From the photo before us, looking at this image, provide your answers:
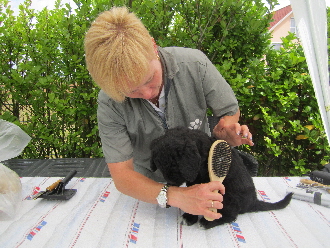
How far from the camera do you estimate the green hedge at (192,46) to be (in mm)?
2441

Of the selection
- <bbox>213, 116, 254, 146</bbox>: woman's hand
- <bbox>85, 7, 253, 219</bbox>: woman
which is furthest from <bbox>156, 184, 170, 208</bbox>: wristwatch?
<bbox>213, 116, 254, 146</bbox>: woman's hand

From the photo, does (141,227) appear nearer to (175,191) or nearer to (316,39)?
(175,191)

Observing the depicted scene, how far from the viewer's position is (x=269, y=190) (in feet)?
4.93

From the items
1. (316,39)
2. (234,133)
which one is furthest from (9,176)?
(316,39)

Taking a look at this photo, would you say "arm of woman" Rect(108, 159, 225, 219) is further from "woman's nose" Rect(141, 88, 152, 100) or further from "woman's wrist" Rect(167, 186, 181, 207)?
"woman's nose" Rect(141, 88, 152, 100)

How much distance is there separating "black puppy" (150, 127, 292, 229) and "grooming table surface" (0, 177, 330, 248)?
0.07 metres

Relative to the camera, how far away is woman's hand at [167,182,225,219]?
1043mm

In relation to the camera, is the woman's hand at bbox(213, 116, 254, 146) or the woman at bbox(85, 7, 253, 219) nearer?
the woman at bbox(85, 7, 253, 219)

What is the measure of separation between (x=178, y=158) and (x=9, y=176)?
0.99 m

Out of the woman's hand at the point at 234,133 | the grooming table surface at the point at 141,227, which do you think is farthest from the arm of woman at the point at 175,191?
the woman's hand at the point at 234,133

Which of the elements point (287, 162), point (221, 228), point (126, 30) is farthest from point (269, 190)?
point (287, 162)

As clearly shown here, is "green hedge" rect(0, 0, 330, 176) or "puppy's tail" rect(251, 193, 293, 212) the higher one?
"green hedge" rect(0, 0, 330, 176)

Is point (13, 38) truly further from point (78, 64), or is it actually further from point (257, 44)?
point (257, 44)

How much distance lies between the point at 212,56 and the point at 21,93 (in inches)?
71.4
